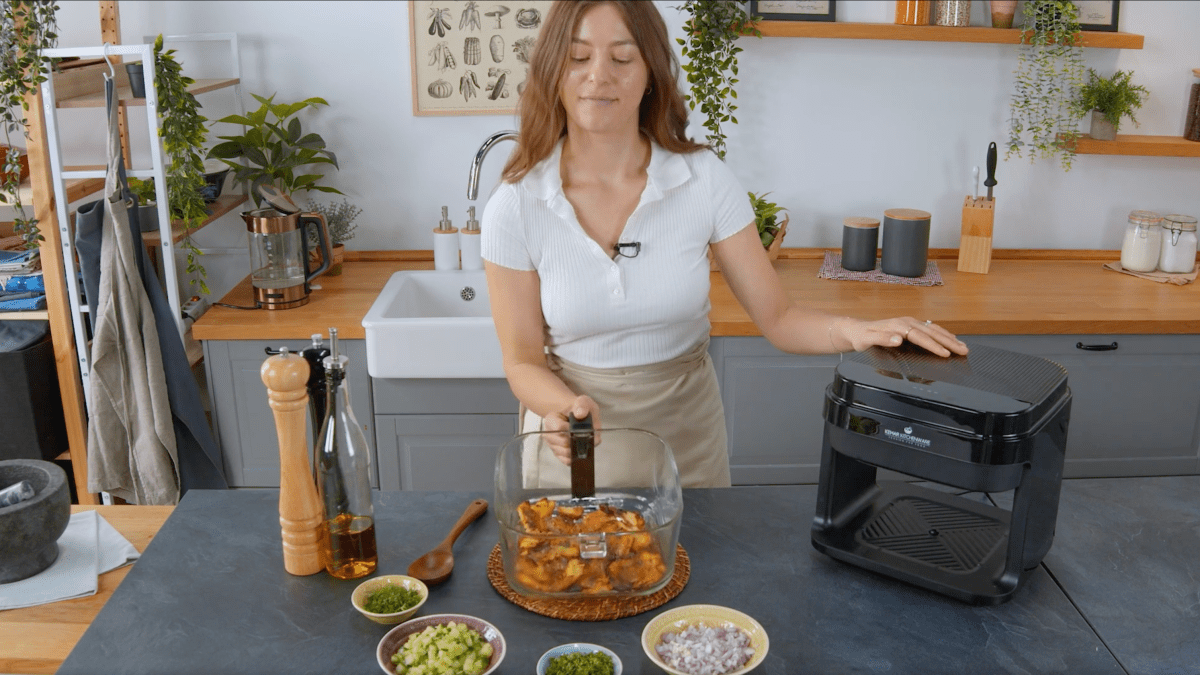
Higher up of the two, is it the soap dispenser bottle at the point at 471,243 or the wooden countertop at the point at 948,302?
the soap dispenser bottle at the point at 471,243

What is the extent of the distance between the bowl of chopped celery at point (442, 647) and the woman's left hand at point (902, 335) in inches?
28.9

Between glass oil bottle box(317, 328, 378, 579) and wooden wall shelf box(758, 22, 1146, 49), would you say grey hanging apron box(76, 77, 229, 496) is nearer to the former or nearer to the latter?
glass oil bottle box(317, 328, 378, 579)

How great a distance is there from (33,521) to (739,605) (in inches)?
41.2

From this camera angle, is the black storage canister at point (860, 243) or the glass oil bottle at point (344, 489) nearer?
the glass oil bottle at point (344, 489)

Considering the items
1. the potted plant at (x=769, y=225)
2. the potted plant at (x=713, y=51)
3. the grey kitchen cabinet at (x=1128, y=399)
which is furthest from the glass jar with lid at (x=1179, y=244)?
the potted plant at (x=713, y=51)

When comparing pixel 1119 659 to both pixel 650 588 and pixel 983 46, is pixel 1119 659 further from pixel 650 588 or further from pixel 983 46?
pixel 983 46

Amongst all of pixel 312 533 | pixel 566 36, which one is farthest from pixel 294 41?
pixel 312 533

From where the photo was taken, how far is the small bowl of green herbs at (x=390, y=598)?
1306 mm

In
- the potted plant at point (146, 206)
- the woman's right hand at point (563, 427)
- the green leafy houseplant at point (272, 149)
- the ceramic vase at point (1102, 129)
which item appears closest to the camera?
the woman's right hand at point (563, 427)

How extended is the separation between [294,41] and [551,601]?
7.41 feet

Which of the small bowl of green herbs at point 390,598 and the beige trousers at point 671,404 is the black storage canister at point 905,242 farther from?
the small bowl of green herbs at point 390,598

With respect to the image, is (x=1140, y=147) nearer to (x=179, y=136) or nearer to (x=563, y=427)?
(x=563, y=427)

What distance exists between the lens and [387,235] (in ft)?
10.6

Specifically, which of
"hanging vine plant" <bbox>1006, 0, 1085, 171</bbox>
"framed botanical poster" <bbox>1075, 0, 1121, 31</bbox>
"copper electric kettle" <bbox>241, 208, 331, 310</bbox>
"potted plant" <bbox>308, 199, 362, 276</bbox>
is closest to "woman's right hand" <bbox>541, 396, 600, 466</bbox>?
"copper electric kettle" <bbox>241, 208, 331, 310</bbox>
